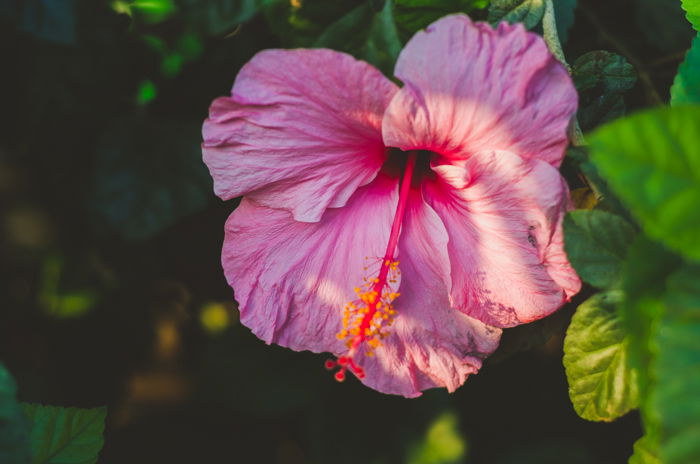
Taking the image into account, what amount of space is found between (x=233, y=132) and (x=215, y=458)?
1.63 m

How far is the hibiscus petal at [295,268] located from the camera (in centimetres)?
113

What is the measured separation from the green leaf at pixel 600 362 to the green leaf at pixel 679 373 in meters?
0.25

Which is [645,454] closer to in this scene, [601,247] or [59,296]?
[601,247]

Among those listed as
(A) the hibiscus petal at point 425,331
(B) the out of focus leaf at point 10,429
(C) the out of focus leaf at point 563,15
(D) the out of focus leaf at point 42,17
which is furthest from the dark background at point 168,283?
(B) the out of focus leaf at point 10,429

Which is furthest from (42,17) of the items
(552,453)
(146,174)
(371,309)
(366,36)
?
(552,453)

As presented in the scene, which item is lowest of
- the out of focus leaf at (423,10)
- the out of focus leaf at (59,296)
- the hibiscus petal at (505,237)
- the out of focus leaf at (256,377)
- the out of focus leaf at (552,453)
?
the out of focus leaf at (552,453)

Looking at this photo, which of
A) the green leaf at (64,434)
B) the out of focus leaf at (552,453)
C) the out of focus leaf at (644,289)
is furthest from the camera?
the out of focus leaf at (552,453)

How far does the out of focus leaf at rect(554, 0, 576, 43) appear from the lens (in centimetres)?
120

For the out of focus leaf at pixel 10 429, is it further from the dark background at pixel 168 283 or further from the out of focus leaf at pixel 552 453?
the out of focus leaf at pixel 552 453

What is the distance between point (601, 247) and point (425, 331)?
369 millimetres

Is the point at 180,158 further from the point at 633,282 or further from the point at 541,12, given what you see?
the point at 633,282

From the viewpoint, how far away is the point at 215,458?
232cm

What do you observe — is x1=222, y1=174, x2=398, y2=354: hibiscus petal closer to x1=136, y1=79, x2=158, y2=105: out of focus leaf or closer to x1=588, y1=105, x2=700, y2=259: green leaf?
x1=588, y1=105, x2=700, y2=259: green leaf

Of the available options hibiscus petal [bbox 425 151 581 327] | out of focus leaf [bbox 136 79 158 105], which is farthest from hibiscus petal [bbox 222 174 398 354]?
out of focus leaf [bbox 136 79 158 105]
